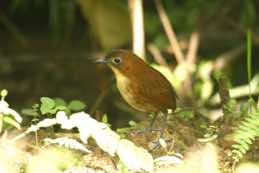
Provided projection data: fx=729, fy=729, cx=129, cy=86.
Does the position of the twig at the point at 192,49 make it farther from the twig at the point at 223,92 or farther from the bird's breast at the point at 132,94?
the bird's breast at the point at 132,94

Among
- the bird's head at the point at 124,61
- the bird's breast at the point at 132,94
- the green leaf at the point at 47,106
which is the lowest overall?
the green leaf at the point at 47,106

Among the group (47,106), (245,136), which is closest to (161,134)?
(245,136)

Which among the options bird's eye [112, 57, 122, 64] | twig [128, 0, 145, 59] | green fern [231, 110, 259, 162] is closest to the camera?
green fern [231, 110, 259, 162]

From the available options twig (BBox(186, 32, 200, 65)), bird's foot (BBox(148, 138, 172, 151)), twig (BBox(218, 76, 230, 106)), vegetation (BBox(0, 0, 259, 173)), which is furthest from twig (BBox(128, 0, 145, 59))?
bird's foot (BBox(148, 138, 172, 151))

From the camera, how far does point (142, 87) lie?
13.9 feet

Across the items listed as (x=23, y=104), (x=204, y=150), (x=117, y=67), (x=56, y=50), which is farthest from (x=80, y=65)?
(x=204, y=150)

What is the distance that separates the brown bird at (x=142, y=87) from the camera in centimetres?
425

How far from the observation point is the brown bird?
425 centimetres

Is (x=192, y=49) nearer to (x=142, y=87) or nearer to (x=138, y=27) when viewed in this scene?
(x=138, y=27)

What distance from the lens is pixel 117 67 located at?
444cm

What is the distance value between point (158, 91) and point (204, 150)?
1.69ft

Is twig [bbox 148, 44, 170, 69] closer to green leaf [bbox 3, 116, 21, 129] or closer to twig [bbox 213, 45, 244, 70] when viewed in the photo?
twig [bbox 213, 45, 244, 70]

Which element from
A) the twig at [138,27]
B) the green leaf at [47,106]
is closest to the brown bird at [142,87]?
the green leaf at [47,106]

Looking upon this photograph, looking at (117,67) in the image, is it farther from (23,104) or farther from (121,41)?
(23,104)
